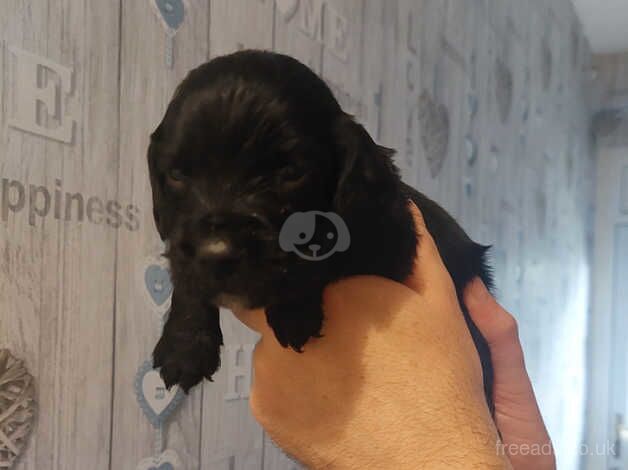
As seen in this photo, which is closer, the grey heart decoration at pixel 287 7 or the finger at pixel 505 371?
the finger at pixel 505 371

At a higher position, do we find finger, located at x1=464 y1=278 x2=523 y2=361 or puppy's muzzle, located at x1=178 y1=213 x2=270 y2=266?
puppy's muzzle, located at x1=178 y1=213 x2=270 y2=266

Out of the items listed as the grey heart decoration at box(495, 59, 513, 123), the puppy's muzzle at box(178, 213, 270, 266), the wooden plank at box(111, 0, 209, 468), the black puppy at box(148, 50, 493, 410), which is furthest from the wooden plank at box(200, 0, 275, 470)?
the grey heart decoration at box(495, 59, 513, 123)

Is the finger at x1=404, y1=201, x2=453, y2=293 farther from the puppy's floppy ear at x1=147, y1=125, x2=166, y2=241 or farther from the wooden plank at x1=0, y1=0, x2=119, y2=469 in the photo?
the wooden plank at x1=0, y1=0, x2=119, y2=469

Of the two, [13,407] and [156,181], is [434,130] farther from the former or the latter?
[13,407]

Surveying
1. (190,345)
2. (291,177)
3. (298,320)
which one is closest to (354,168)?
(291,177)

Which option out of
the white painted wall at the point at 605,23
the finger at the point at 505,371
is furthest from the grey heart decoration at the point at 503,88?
the finger at the point at 505,371

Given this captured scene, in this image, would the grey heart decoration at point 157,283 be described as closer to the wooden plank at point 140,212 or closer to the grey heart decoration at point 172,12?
the wooden plank at point 140,212

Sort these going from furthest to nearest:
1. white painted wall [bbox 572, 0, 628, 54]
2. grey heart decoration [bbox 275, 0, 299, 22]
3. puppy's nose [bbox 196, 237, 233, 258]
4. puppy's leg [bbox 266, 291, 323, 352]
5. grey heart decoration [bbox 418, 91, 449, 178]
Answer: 1. white painted wall [bbox 572, 0, 628, 54]
2. grey heart decoration [bbox 418, 91, 449, 178]
3. grey heart decoration [bbox 275, 0, 299, 22]
4. puppy's leg [bbox 266, 291, 323, 352]
5. puppy's nose [bbox 196, 237, 233, 258]
